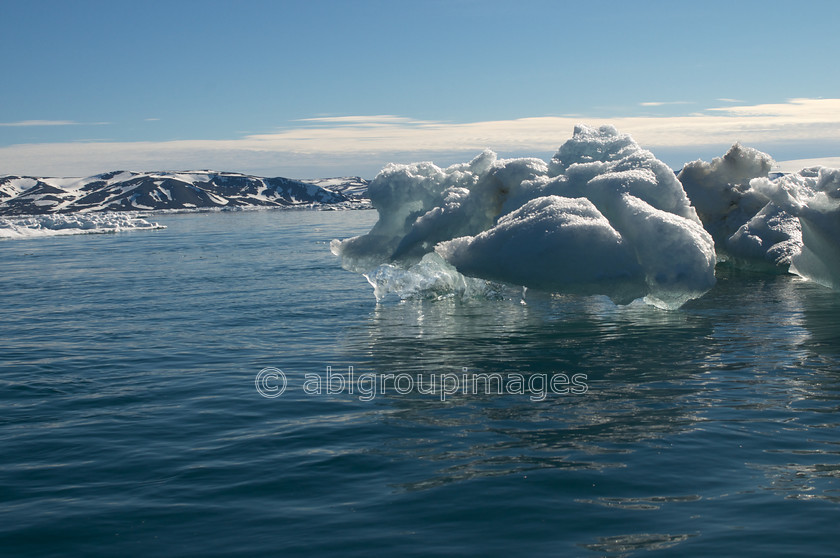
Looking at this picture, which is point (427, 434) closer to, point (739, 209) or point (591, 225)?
point (591, 225)

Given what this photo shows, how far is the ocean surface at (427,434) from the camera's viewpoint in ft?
18.1

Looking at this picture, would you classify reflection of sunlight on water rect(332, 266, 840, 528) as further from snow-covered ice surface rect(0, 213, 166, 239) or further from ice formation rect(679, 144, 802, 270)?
snow-covered ice surface rect(0, 213, 166, 239)

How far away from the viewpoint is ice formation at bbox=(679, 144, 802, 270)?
2264 centimetres

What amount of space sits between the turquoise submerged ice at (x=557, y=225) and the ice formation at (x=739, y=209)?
8.27 metres

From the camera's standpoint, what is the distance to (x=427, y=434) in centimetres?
788

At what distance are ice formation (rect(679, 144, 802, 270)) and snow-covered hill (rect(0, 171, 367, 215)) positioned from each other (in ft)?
403

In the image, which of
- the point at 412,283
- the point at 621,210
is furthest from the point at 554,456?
the point at 412,283

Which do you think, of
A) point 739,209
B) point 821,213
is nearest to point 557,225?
point 821,213

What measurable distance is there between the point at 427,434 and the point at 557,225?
19.2 feet

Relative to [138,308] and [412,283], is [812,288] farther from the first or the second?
[138,308]

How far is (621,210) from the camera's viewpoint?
13.4 m

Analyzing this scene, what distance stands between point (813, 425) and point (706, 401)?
1.27 meters

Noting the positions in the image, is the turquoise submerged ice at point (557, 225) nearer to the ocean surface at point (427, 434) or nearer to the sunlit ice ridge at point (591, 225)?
the sunlit ice ridge at point (591, 225)

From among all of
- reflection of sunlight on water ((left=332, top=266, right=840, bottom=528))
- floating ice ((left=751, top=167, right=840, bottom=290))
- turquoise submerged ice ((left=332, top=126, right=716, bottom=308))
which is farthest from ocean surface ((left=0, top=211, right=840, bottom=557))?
floating ice ((left=751, top=167, right=840, bottom=290))
